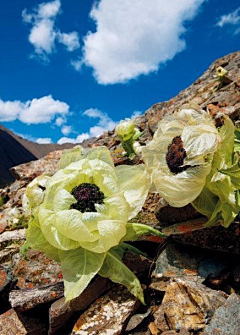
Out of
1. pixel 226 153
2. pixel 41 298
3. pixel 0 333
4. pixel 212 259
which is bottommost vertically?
pixel 0 333

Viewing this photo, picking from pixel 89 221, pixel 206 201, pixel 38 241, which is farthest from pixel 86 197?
pixel 206 201

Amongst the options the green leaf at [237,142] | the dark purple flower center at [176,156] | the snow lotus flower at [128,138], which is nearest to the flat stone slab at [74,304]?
the dark purple flower center at [176,156]

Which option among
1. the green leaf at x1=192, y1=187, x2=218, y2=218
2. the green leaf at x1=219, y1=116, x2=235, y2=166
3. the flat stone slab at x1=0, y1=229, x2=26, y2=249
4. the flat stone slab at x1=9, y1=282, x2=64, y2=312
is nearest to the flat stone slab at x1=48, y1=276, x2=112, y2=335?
the flat stone slab at x1=9, y1=282, x2=64, y2=312

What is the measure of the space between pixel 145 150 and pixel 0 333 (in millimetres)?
2395

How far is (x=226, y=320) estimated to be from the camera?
283 centimetres

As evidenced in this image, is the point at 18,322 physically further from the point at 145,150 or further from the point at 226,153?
the point at 226,153

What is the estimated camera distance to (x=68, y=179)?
3.42 metres

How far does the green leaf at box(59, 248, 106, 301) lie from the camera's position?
10.2 feet

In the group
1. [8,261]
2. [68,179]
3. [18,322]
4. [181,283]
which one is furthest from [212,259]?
[8,261]

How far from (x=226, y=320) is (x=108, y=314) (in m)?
1.07

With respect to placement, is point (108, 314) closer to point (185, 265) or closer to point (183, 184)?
point (185, 265)

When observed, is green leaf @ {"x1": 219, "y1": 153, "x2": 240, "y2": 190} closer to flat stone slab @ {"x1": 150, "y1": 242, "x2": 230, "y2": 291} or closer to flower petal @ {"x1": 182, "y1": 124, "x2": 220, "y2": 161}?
flower petal @ {"x1": 182, "y1": 124, "x2": 220, "y2": 161}

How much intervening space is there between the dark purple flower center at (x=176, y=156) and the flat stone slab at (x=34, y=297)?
1655mm

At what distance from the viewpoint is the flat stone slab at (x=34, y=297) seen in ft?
11.4
